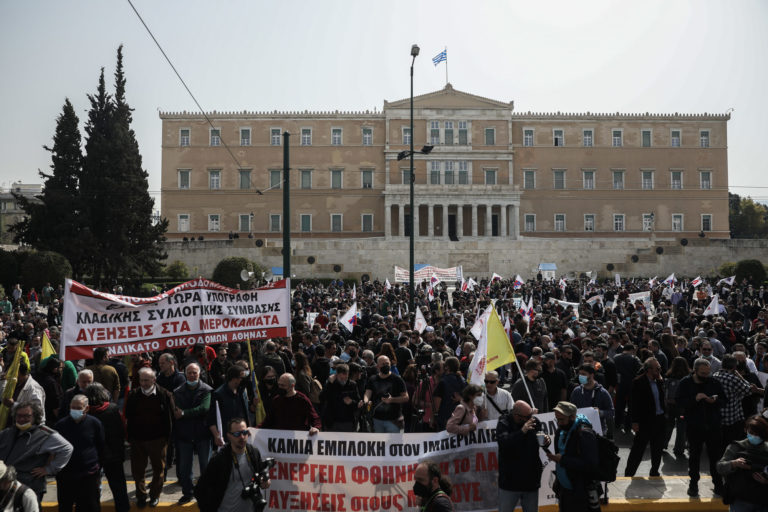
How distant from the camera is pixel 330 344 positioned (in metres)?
9.61

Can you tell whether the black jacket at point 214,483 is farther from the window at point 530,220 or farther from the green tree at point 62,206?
the window at point 530,220

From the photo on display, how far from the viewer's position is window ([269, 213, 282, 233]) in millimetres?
54906

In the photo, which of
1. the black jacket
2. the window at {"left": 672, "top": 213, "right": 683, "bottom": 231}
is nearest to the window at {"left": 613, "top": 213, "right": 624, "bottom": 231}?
the window at {"left": 672, "top": 213, "right": 683, "bottom": 231}

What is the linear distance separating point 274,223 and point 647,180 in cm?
3158

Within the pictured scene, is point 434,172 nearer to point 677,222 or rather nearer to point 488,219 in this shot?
point 488,219

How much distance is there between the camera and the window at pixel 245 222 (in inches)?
2163

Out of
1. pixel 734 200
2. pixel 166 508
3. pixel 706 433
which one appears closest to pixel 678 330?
pixel 706 433

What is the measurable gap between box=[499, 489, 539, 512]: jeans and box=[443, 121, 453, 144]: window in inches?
1981

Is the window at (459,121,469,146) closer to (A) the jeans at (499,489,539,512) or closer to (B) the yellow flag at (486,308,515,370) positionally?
(B) the yellow flag at (486,308,515,370)

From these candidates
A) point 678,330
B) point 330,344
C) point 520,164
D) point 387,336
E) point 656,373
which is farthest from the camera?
point 520,164

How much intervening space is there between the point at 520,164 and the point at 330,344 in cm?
4853

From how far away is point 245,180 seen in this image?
55.1 metres

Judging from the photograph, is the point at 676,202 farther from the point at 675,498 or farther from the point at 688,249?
the point at 675,498

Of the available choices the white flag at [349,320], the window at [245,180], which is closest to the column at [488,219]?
the window at [245,180]
